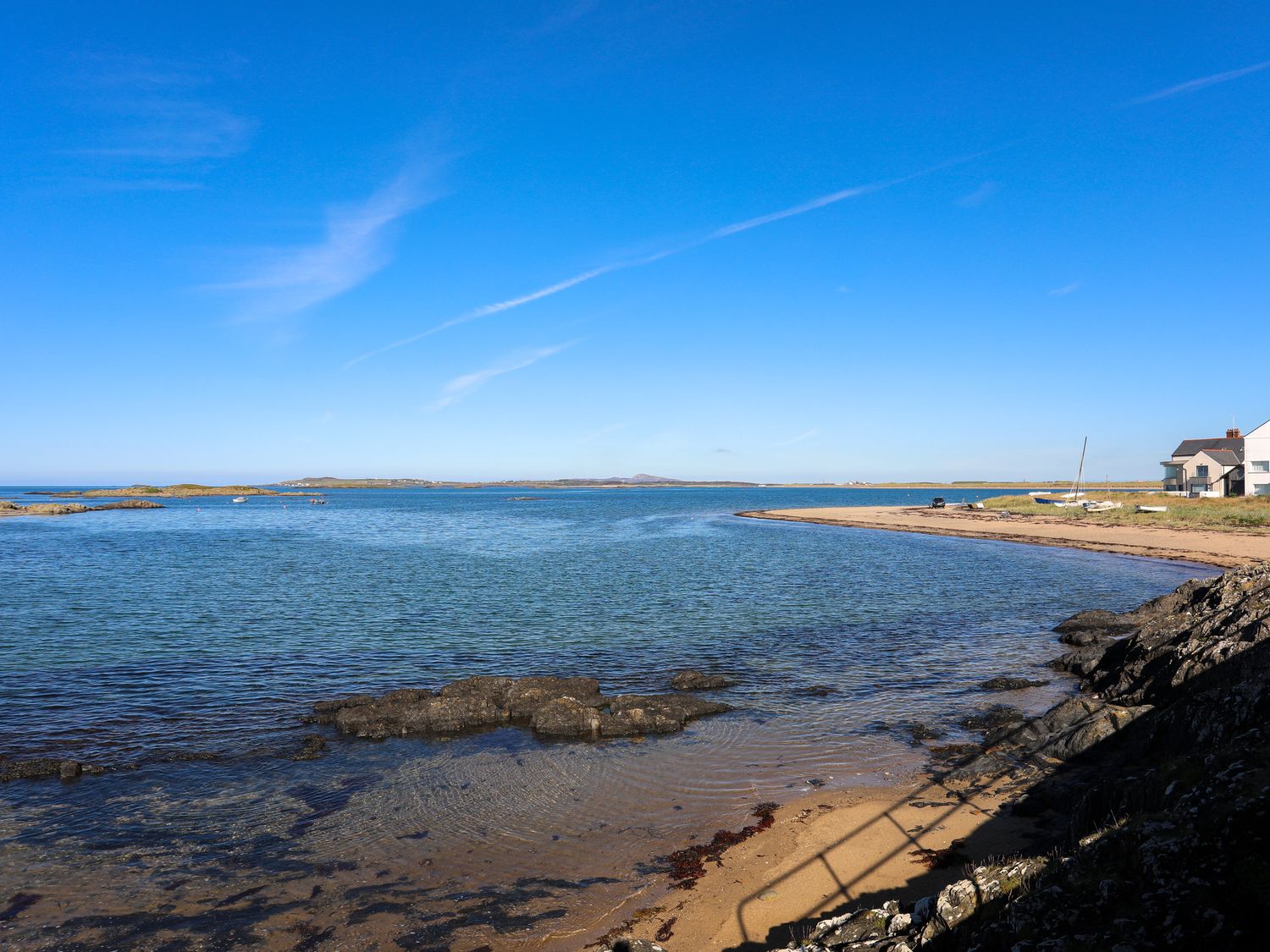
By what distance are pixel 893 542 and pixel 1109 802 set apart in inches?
2482

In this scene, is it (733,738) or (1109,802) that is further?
(733,738)

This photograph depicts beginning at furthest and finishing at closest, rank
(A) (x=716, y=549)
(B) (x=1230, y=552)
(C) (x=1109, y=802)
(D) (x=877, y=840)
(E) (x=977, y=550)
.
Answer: (A) (x=716, y=549) < (E) (x=977, y=550) < (B) (x=1230, y=552) < (D) (x=877, y=840) < (C) (x=1109, y=802)

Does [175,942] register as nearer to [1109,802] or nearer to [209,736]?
[209,736]

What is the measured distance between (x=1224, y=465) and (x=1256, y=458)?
9.21m

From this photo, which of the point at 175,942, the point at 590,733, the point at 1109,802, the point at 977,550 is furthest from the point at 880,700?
the point at 977,550

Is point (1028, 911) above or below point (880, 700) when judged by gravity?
above

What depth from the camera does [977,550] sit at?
60.9m

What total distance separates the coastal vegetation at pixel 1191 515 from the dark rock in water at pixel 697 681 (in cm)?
5722

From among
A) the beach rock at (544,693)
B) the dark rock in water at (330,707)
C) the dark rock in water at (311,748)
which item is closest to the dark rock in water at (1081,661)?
the beach rock at (544,693)

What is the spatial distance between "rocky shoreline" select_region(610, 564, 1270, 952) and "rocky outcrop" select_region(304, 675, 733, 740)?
6.87 meters

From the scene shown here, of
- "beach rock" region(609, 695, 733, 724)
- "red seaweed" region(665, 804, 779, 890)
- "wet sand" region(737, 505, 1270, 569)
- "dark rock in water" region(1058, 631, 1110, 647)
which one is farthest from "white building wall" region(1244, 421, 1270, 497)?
"red seaweed" region(665, 804, 779, 890)

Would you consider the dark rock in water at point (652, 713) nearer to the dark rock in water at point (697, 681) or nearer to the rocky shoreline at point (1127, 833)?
the dark rock in water at point (697, 681)

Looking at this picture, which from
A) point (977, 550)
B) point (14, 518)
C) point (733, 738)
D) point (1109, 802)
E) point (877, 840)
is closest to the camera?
point (1109, 802)

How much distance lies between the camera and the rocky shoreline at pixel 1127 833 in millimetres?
5555
